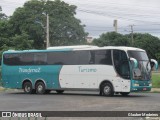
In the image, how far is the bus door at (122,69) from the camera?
2692 cm

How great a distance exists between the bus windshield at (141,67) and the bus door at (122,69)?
0.38m

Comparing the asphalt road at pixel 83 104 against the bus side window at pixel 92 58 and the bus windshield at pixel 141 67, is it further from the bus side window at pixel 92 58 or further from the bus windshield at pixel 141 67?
the bus side window at pixel 92 58

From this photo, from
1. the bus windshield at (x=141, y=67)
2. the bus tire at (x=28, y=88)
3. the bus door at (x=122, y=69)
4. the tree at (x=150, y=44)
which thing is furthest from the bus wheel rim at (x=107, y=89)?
the tree at (x=150, y=44)

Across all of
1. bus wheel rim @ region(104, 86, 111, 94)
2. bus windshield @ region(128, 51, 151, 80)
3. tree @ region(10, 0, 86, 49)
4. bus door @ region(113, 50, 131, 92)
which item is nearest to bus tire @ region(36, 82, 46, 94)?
bus wheel rim @ region(104, 86, 111, 94)

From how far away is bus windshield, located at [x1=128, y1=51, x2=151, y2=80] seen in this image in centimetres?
2706

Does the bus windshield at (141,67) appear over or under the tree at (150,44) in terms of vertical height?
under

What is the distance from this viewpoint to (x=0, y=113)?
7.36m

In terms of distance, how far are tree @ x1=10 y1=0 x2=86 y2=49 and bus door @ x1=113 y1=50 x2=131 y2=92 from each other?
36774 millimetres

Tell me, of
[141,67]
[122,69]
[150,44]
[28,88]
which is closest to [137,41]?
[150,44]

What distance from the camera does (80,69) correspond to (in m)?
29.0

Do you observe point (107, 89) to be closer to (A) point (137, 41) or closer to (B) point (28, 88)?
(B) point (28, 88)

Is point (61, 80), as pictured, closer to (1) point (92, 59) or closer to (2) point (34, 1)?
(1) point (92, 59)

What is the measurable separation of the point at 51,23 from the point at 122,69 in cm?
3768

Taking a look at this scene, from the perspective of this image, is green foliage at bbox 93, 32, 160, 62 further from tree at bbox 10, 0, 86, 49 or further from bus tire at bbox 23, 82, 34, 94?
bus tire at bbox 23, 82, 34, 94
